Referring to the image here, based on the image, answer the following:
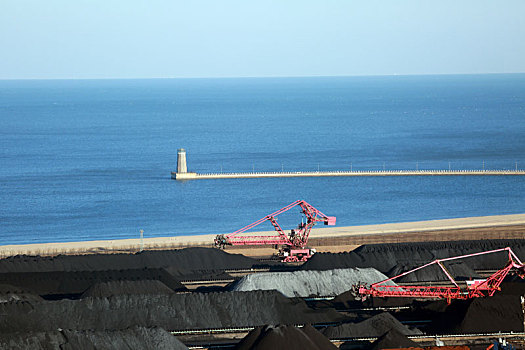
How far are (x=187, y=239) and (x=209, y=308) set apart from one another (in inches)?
1224

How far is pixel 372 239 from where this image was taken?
74.7m

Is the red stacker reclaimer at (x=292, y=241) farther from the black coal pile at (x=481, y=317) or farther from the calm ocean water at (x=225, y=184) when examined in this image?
the black coal pile at (x=481, y=317)

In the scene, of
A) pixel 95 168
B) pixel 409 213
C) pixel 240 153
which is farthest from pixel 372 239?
pixel 240 153

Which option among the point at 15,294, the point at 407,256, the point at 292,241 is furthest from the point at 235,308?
the point at 292,241

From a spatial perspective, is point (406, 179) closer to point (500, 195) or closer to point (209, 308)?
point (500, 195)

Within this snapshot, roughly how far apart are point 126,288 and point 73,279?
195 inches

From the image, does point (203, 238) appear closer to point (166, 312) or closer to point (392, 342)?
point (166, 312)

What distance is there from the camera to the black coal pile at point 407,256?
60.4 metres

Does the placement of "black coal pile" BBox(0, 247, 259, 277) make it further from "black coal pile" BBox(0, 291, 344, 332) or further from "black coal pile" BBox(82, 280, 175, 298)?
"black coal pile" BBox(0, 291, 344, 332)

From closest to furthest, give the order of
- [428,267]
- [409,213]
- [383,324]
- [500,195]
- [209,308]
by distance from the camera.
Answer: [383,324]
[209,308]
[428,267]
[409,213]
[500,195]

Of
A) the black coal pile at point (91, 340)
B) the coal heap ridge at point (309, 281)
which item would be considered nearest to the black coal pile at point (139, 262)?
the coal heap ridge at point (309, 281)

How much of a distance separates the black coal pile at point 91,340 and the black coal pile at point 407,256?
75.3ft

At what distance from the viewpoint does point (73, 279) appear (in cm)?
5406

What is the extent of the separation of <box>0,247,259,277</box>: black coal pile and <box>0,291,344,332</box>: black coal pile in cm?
1426
